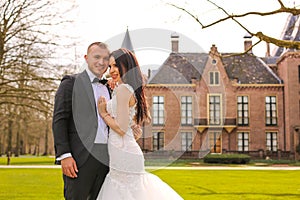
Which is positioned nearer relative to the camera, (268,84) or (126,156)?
(126,156)

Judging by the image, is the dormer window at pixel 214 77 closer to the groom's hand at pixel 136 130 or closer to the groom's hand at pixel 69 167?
the groom's hand at pixel 136 130

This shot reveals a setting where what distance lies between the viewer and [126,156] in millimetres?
3715

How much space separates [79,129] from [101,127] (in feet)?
0.59

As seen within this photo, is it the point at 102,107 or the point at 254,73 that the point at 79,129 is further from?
the point at 254,73

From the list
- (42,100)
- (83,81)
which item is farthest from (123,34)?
(42,100)

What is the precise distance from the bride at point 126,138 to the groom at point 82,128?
89 millimetres

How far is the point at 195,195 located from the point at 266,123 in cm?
2441

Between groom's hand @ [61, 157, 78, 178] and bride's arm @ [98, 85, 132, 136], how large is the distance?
1.31 ft

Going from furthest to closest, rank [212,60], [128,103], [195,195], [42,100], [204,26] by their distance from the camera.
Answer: [212,60], [42,100], [204,26], [195,195], [128,103]

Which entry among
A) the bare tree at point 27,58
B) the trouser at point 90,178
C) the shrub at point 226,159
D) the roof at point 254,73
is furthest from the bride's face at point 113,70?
the roof at point 254,73

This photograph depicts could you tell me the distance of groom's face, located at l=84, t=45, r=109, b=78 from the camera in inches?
142

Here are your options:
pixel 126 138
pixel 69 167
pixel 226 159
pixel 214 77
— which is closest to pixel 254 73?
pixel 214 77

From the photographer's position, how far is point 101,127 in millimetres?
3660

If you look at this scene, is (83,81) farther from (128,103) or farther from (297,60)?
(297,60)
